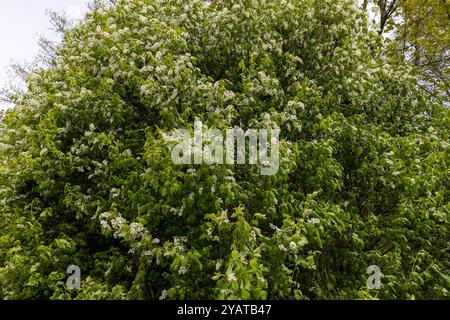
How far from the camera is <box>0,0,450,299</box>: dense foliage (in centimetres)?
505

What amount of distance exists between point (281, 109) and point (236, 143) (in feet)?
5.79

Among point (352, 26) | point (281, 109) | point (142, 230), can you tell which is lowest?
point (142, 230)

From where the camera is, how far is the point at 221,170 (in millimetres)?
4996

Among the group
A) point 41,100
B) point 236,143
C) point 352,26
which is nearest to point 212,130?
point 236,143

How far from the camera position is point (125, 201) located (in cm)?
581

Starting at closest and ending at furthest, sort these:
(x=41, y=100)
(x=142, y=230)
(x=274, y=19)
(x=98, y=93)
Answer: (x=142, y=230), (x=98, y=93), (x=41, y=100), (x=274, y=19)

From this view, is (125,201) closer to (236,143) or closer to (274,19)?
(236,143)

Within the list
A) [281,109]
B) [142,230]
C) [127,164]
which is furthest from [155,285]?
[281,109]

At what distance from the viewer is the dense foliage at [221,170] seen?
16.6ft

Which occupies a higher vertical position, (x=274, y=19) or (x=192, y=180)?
(x=274, y=19)

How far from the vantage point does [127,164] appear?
229 inches

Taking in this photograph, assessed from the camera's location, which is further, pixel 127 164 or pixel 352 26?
pixel 352 26
